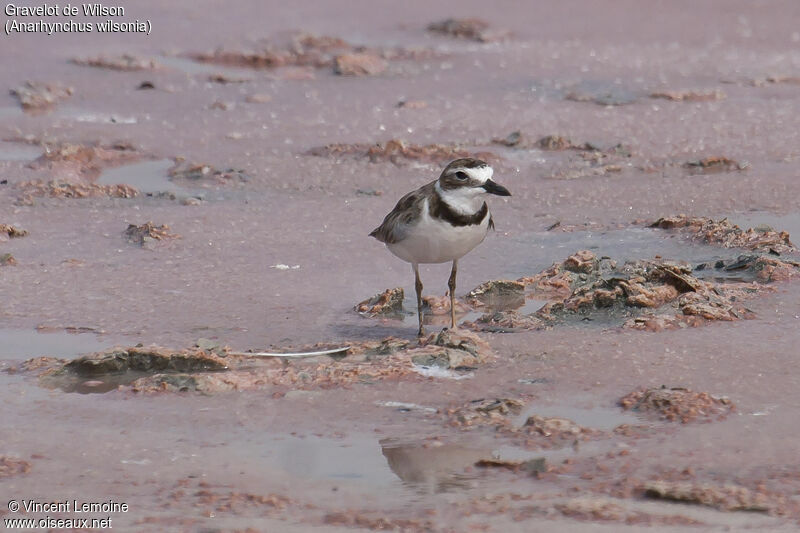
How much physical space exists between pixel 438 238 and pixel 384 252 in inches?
61.6

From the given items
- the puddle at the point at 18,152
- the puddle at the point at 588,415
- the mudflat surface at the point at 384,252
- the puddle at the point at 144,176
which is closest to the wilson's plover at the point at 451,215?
the mudflat surface at the point at 384,252

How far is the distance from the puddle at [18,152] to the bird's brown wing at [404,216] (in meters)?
4.19

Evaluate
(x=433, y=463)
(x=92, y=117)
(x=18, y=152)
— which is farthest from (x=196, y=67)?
(x=433, y=463)

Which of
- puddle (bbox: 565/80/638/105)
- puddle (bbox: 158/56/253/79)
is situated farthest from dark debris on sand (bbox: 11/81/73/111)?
puddle (bbox: 565/80/638/105)

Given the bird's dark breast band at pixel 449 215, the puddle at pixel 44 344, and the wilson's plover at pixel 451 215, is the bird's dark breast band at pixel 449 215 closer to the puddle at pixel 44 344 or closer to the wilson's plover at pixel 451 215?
the wilson's plover at pixel 451 215

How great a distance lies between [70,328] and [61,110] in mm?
5340

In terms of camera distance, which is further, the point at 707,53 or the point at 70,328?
the point at 707,53

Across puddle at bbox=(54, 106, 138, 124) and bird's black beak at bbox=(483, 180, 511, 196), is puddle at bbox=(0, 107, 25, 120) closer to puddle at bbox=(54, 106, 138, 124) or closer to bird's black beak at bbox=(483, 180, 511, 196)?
puddle at bbox=(54, 106, 138, 124)

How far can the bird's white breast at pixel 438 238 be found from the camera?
6219mm

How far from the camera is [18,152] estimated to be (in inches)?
391

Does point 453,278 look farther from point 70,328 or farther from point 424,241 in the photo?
point 70,328

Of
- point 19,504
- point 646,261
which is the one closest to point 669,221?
point 646,261

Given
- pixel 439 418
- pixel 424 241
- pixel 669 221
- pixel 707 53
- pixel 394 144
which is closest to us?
pixel 439 418

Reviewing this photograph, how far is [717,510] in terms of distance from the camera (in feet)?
13.6
